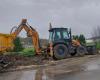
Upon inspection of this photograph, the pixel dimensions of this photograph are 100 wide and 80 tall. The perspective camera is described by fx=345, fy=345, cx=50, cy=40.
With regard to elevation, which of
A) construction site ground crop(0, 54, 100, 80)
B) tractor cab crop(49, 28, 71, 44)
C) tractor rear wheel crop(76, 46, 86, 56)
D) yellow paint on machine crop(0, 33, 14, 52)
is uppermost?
tractor cab crop(49, 28, 71, 44)

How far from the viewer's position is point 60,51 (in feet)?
109

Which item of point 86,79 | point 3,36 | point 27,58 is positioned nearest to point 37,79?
point 86,79

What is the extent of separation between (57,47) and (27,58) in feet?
10.2

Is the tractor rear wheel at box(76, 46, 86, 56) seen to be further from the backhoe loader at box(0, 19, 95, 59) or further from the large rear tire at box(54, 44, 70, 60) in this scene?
the large rear tire at box(54, 44, 70, 60)

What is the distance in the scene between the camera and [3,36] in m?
27.4

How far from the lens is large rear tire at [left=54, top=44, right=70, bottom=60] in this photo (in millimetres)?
33062

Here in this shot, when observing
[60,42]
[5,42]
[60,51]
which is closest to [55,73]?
[5,42]

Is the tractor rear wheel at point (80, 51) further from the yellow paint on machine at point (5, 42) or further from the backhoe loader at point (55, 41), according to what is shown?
the yellow paint on machine at point (5, 42)

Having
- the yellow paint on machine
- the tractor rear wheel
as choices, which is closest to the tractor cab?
the tractor rear wheel

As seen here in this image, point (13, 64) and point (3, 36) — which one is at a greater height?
point (3, 36)

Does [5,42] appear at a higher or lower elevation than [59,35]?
lower

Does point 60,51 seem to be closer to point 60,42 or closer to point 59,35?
point 60,42

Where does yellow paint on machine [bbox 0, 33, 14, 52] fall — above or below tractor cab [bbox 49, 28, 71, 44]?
below

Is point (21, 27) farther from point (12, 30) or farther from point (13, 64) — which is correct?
point (13, 64)
